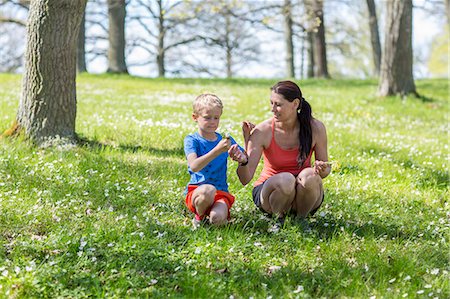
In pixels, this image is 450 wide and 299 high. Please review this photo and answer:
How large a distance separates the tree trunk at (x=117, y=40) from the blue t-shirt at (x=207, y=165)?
20.4 meters

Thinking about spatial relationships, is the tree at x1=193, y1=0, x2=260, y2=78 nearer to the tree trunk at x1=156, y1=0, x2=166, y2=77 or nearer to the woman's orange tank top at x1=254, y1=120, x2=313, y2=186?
the tree trunk at x1=156, y1=0, x2=166, y2=77

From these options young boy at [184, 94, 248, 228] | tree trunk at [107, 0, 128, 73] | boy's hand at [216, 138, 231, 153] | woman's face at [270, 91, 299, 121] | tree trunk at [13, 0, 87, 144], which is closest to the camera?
boy's hand at [216, 138, 231, 153]

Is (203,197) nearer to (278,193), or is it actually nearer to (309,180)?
(278,193)

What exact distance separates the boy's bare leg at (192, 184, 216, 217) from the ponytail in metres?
0.93

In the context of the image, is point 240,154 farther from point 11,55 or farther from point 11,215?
point 11,55

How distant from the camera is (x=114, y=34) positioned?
2497cm

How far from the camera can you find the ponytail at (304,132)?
16.8ft

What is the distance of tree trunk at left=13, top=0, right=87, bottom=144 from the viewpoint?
7.09 metres

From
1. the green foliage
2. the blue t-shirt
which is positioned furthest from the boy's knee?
the green foliage

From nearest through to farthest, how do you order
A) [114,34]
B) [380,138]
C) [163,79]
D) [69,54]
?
[69,54]
[380,138]
[163,79]
[114,34]

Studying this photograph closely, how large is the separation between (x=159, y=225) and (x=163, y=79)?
1801 cm

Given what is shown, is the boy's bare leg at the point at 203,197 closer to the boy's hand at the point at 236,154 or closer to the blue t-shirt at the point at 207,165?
the blue t-shirt at the point at 207,165

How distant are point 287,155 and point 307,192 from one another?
453 mm

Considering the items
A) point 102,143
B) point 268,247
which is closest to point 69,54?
point 102,143
